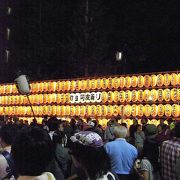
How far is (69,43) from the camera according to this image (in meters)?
35.1

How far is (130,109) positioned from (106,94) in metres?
2.06

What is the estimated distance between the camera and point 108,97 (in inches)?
938

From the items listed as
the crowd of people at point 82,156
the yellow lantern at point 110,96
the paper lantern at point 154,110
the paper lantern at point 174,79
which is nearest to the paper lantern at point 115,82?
the yellow lantern at point 110,96

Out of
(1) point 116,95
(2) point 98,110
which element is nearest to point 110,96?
(1) point 116,95

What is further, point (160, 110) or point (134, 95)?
point (134, 95)

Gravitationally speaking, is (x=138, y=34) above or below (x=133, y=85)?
above

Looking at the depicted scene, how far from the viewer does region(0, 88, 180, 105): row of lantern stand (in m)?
20.9

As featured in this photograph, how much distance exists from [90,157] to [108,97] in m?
20.5

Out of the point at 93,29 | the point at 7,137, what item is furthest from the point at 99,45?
the point at 7,137

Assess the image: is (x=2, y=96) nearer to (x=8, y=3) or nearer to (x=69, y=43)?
(x=69, y=43)

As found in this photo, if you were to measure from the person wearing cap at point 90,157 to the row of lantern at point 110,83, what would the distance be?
1746cm

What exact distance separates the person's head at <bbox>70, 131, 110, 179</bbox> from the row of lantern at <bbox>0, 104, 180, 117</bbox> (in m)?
17.4

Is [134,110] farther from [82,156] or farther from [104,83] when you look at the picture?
[82,156]

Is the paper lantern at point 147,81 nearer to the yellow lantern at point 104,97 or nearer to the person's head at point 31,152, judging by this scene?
the yellow lantern at point 104,97
